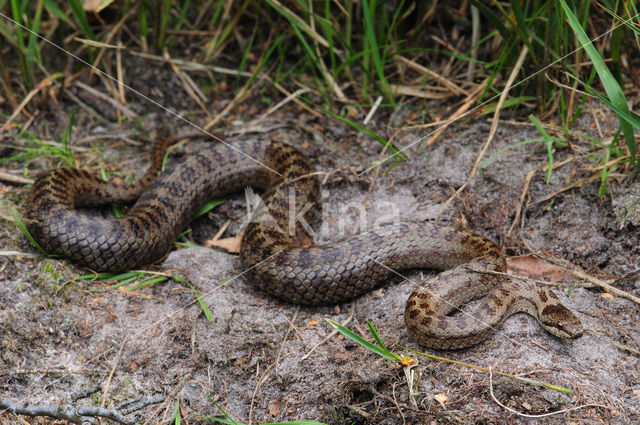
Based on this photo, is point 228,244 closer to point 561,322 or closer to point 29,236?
point 29,236

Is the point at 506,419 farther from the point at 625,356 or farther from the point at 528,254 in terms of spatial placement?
the point at 528,254

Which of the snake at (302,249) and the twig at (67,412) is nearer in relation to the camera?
the twig at (67,412)

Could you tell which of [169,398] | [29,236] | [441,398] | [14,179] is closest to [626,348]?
[441,398]

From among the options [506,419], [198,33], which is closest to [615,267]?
[506,419]

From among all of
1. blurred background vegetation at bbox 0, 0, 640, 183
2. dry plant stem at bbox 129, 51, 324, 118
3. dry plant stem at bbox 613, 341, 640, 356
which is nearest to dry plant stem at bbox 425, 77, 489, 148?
blurred background vegetation at bbox 0, 0, 640, 183

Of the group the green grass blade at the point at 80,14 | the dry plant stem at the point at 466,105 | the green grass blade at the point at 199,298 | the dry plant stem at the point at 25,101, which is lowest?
the green grass blade at the point at 199,298

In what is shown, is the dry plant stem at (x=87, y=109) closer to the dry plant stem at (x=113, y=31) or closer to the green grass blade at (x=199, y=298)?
the dry plant stem at (x=113, y=31)

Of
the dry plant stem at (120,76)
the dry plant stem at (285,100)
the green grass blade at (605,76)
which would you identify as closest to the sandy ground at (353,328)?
the green grass blade at (605,76)
